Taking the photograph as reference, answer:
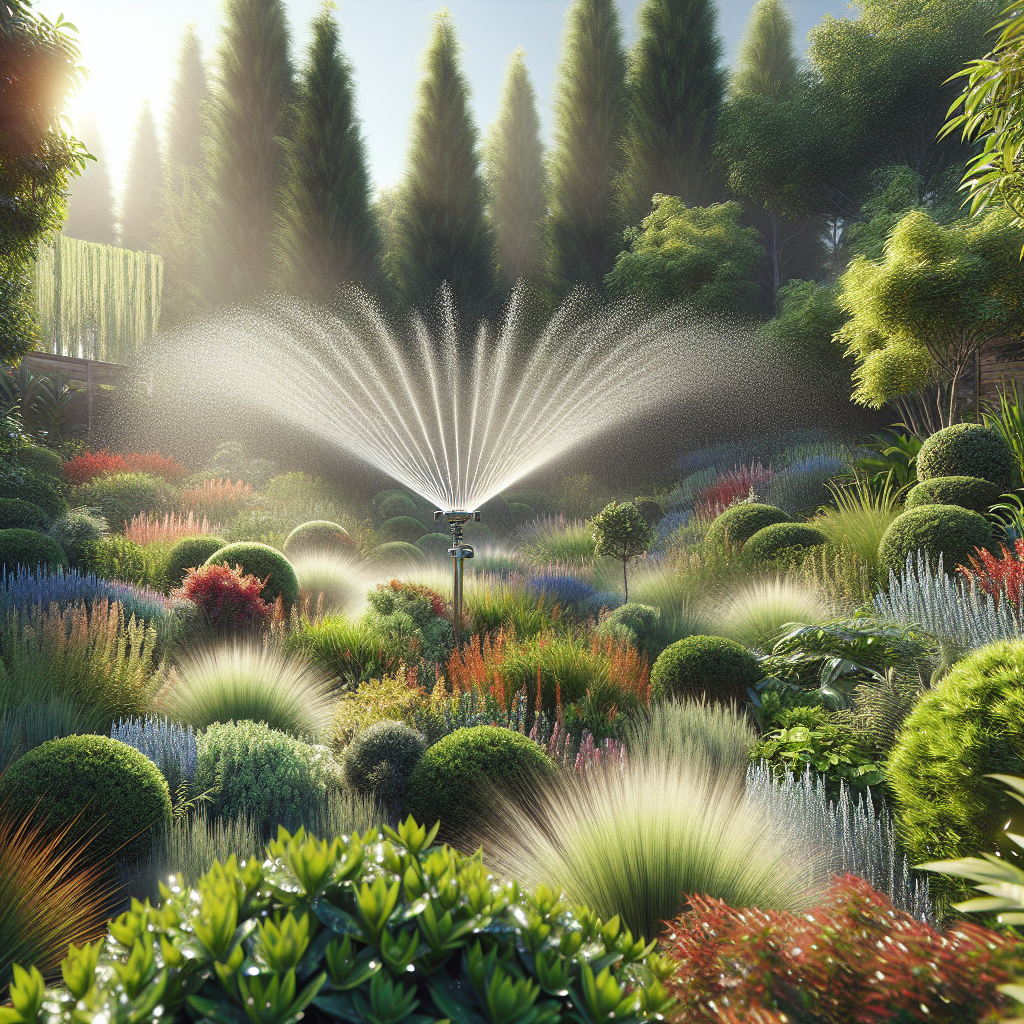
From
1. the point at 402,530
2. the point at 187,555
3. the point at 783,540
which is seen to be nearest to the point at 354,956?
the point at 783,540

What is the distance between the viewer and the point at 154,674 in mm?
6020

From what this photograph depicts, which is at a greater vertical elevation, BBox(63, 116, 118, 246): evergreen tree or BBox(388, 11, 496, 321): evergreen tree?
BBox(63, 116, 118, 246): evergreen tree

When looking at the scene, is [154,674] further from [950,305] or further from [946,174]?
[946,174]

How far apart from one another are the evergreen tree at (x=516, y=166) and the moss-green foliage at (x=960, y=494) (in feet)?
70.7

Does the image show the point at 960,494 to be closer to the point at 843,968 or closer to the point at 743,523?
the point at 743,523

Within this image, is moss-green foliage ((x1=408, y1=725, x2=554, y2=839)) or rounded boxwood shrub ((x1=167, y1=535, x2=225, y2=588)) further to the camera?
rounded boxwood shrub ((x1=167, y1=535, x2=225, y2=588))

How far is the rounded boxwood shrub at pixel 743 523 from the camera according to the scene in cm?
959

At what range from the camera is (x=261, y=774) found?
13.7 feet

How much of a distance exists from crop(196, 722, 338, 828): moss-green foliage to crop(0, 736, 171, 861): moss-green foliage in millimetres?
505

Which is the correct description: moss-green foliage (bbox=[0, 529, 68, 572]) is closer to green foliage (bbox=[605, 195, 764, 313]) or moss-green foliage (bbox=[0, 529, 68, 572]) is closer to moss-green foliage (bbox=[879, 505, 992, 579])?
moss-green foliage (bbox=[879, 505, 992, 579])

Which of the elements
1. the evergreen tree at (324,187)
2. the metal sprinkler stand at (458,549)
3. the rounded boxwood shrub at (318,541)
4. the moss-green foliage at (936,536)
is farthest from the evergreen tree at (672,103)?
the metal sprinkler stand at (458,549)

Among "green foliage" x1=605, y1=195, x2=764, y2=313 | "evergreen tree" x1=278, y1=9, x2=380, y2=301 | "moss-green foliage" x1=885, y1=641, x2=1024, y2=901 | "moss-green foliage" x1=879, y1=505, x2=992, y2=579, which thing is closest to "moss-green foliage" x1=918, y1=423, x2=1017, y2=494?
"moss-green foliage" x1=879, y1=505, x2=992, y2=579

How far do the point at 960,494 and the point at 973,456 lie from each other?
0.97m

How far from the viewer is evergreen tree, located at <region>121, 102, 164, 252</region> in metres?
38.7
